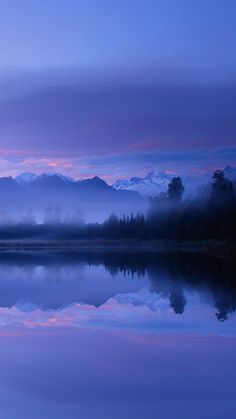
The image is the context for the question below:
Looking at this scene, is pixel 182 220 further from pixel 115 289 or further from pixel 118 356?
pixel 118 356

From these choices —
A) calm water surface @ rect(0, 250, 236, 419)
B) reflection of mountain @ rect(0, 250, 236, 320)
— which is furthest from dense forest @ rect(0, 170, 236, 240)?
calm water surface @ rect(0, 250, 236, 419)

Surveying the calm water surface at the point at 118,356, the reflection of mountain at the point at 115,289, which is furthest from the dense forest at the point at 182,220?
the calm water surface at the point at 118,356

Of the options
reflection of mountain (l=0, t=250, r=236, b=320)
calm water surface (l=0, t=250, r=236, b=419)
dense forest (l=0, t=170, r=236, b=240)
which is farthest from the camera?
dense forest (l=0, t=170, r=236, b=240)

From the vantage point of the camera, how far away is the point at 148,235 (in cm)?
14200

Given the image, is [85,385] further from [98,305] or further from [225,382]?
[98,305]

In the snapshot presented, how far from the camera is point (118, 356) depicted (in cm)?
1195

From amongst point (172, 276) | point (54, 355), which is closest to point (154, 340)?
point (54, 355)

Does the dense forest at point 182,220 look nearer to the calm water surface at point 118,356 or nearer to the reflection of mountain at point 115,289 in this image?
the reflection of mountain at point 115,289

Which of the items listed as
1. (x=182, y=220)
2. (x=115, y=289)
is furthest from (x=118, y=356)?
(x=182, y=220)

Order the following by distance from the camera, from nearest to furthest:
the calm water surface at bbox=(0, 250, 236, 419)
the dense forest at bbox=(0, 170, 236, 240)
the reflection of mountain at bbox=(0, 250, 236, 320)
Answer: the calm water surface at bbox=(0, 250, 236, 419)
the reflection of mountain at bbox=(0, 250, 236, 320)
the dense forest at bbox=(0, 170, 236, 240)

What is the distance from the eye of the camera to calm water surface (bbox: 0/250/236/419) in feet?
29.0

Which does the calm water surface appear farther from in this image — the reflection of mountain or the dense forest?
the dense forest

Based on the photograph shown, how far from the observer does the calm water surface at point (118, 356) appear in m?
8.84

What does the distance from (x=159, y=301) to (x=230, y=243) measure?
61237 mm
